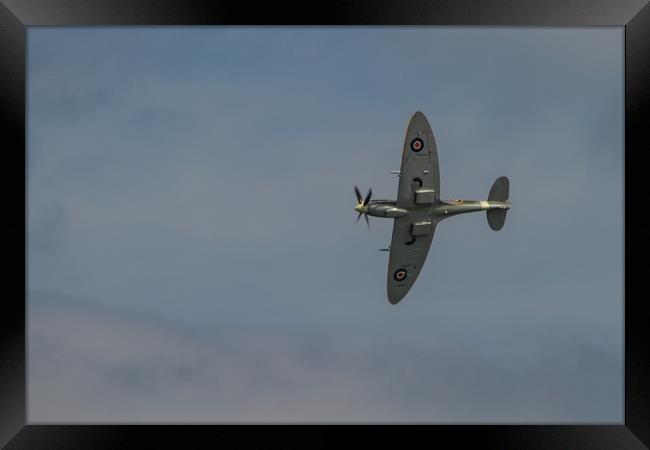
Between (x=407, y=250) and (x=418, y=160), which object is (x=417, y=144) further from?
(x=407, y=250)

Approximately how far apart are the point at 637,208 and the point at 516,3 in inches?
299

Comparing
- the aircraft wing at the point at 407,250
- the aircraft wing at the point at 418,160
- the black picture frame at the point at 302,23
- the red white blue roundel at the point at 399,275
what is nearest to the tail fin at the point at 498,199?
the aircraft wing at the point at 407,250

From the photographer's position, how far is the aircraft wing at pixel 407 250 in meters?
A: 33.9

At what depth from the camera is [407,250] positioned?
115ft

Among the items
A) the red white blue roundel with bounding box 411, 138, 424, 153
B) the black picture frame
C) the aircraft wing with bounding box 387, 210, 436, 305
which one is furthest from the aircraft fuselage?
the black picture frame

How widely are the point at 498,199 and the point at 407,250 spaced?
15.2 feet

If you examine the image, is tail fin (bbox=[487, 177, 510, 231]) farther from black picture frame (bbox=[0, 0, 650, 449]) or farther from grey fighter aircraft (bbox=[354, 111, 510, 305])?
black picture frame (bbox=[0, 0, 650, 449])

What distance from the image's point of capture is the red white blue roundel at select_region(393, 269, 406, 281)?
36.0 metres

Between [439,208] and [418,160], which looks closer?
[418,160]

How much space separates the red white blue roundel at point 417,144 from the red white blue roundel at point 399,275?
6326mm

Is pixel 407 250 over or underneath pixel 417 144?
underneath

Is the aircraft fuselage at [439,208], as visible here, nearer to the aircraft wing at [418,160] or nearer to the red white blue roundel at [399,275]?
the aircraft wing at [418,160]

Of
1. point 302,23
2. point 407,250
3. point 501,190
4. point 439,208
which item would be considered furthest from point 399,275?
point 302,23

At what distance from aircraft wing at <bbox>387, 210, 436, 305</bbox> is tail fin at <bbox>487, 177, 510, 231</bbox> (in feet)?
8.79
